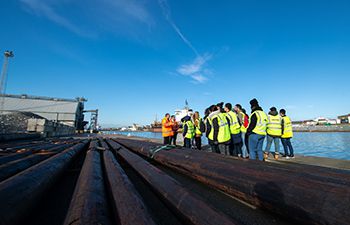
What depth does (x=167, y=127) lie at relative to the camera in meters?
6.75

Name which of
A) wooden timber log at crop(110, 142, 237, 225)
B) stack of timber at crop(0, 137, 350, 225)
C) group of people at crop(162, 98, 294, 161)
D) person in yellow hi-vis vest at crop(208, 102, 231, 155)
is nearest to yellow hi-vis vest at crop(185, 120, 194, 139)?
group of people at crop(162, 98, 294, 161)

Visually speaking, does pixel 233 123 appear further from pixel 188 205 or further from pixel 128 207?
pixel 128 207

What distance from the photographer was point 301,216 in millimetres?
1035

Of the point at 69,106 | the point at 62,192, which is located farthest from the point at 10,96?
the point at 62,192

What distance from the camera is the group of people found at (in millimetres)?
4023

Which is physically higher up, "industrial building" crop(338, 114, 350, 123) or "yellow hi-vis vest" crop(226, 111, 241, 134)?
"industrial building" crop(338, 114, 350, 123)

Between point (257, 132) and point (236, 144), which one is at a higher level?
point (257, 132)

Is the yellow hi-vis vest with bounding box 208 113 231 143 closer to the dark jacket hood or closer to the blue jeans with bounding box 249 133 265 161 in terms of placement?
the blue jeans with bounding box 249 133 265 161

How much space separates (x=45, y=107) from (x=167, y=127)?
46285 millimetres

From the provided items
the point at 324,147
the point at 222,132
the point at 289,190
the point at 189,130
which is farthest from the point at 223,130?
the point at 324,147

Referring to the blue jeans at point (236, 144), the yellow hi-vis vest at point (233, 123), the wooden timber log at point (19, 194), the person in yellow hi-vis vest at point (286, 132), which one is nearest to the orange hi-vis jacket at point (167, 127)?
the blue jeans at point (236, 144)

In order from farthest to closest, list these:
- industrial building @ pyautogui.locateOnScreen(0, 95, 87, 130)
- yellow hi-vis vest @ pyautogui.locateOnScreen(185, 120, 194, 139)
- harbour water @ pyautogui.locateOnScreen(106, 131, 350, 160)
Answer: industrial building @ pyautogui.locateOnScreen(0, 95, 87, 130)
harbour water @ pyautogui.locateOnScreen(106, 131, 350, 160)
yellow hi-vis vest @ pyautogui.locateOnScreen(185, 120, 194, 139)

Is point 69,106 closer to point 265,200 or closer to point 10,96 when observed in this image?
point 10,96

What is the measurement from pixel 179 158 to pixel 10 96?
5744 cm
